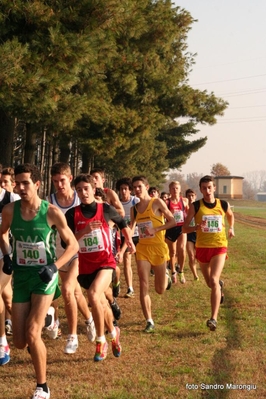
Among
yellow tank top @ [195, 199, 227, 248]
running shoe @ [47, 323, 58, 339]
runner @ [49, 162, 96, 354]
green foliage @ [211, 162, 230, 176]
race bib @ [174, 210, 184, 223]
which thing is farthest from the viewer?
green foliage @ [211, 162, 230, 176]

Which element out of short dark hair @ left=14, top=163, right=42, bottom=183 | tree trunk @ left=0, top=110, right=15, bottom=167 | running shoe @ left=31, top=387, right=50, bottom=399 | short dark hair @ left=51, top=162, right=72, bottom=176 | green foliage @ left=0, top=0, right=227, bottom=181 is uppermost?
green foliage @ left=0, top=0, right=227, bottom=181

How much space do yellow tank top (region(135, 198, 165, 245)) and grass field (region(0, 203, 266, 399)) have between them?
123cm

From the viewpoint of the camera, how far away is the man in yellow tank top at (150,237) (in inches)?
350

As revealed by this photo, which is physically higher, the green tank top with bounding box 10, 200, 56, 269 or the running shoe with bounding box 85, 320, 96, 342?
the green tank top with bounding box 10, 200, 56, 269

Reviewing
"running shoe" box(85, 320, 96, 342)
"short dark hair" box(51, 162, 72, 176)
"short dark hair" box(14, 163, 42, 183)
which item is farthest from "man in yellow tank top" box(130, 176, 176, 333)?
"short dark hair" box(14, 163, 42, 183)

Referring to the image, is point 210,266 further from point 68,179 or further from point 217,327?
point 68,179

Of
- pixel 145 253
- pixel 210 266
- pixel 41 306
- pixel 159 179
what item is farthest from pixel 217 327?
pixel 159 179

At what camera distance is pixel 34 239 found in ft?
19.2

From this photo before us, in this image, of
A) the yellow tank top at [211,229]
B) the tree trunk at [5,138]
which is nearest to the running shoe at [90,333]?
the yellow tank top at [211,229]

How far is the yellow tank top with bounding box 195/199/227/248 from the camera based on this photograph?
917cm

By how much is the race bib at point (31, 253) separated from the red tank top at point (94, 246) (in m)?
1.46

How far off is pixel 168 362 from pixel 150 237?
2.46 meters

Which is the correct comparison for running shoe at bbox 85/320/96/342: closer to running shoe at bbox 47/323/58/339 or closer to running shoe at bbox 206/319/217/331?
running shoe at bbox 47/323/58/339

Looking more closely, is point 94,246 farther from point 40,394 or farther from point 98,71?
point 98,71
